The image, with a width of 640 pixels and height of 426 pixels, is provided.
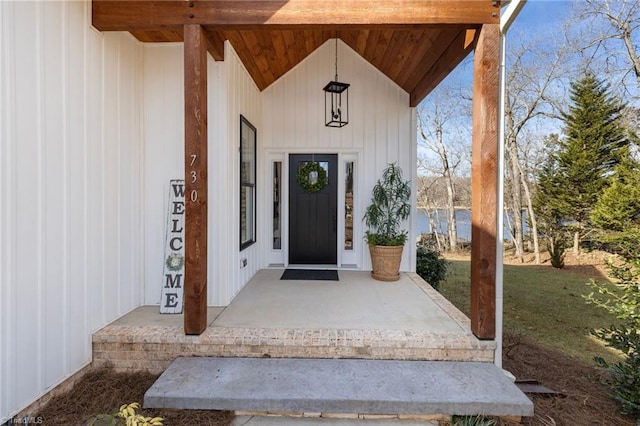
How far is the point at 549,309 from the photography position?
19.2ft

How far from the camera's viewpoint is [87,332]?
8.78 ft

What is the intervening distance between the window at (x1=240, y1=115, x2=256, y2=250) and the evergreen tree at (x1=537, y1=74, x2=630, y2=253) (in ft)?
33.4

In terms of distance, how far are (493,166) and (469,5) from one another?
131 cm

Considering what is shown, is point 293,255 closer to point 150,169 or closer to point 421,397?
point 150,169

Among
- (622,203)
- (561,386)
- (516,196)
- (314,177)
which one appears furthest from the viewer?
(516,196)

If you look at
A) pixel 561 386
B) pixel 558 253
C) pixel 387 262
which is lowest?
pixel 561 386

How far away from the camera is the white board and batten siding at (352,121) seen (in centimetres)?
530

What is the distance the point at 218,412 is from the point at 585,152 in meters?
12.1

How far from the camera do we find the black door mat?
190 inches

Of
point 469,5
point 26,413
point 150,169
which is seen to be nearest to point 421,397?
point 26,413

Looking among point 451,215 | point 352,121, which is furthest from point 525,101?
point 352,121

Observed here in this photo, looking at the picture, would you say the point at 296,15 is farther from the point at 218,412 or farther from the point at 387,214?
the point at 387,214

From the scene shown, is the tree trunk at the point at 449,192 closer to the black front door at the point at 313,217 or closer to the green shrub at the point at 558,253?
the green shrub at the point at 558,253

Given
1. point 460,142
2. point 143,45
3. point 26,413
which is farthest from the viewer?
point 460,142
